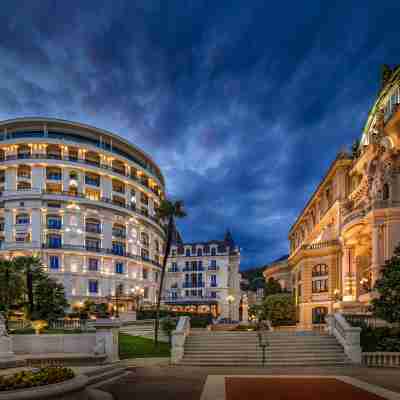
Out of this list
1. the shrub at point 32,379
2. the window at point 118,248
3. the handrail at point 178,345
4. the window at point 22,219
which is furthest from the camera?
the window at point 118,248

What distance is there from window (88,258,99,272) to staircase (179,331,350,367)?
170 feet

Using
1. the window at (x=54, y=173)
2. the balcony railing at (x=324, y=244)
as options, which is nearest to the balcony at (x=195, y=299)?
the window at (x=54, y=173)

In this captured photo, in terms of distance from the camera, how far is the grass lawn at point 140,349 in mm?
27719

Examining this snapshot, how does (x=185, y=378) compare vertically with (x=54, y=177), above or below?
below

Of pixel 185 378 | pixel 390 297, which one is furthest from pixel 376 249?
pixel 185 378

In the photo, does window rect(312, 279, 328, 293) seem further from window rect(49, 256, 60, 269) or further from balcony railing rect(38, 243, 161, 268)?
window rect(49, 256, 60, 269)

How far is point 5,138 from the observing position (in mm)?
78250

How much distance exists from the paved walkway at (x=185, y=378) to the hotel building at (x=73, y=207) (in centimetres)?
5412

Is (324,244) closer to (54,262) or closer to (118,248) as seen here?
(118,248)

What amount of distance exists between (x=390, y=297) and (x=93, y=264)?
2472 inches

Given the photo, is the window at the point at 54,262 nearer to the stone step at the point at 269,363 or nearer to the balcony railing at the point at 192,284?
the balcony railing at the point at 192,284

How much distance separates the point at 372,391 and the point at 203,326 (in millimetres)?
27160

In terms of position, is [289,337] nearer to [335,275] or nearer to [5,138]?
[335,275]

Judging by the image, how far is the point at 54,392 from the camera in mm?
10703
